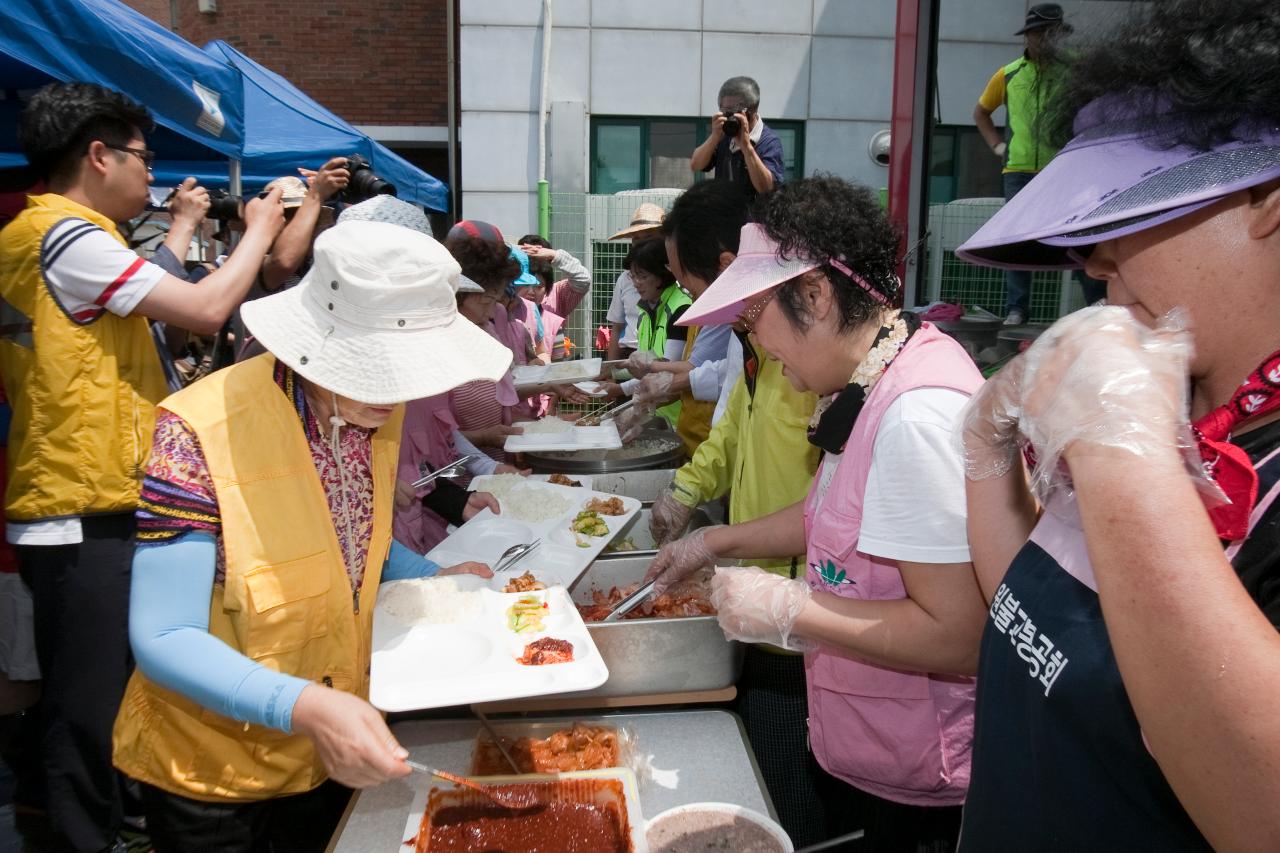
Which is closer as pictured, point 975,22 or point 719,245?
point 719,245

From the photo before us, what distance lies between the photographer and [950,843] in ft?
5.19

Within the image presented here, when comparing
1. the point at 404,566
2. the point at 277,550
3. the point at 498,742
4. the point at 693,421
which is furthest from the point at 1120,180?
the point at 693,421

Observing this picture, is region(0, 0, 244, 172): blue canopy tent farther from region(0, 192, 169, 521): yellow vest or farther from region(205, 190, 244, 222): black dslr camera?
region(0, 192, 169, 521): yellow vest

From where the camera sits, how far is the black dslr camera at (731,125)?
14.0ft

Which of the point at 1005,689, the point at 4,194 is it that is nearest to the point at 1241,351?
the point at 1005,689

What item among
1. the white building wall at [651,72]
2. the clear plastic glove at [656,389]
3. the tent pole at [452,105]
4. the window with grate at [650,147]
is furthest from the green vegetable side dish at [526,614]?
the tent pole at [452,105]

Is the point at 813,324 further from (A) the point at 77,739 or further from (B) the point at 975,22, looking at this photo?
(B) the point at 975,22

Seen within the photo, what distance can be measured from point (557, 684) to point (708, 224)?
1860 millimetres

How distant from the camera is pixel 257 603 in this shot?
1.35 metres

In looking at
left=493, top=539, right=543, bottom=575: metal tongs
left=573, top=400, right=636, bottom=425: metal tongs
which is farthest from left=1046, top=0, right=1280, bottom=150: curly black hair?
left=573, top=400, right=636, bottom=425: metal tongs

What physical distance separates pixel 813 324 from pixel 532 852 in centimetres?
116

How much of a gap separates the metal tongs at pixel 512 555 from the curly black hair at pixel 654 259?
9.63 feet

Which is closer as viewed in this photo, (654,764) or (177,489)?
(177,489)

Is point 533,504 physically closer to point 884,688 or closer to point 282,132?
point 884,688
